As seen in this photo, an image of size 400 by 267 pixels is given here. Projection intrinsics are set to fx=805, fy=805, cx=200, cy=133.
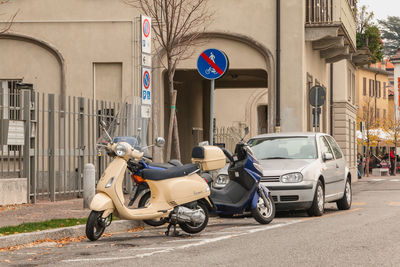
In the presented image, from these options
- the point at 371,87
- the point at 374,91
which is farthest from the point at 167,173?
the point at 374,91

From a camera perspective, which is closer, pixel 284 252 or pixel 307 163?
pixel 284 252

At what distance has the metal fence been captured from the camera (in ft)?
51.0

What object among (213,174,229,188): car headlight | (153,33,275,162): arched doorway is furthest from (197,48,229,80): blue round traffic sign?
(153,33,275,162): arched doorway

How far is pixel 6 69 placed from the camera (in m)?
23.9

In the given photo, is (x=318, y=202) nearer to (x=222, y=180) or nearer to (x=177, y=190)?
(x=222, y=180)

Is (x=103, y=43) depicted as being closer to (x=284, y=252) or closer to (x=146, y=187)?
(x=146, y=187)

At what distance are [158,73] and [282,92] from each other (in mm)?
3707

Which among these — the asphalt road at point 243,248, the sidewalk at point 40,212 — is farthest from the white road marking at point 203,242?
the sidewalk at point 40,212

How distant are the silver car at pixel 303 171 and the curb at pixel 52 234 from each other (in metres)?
2.99

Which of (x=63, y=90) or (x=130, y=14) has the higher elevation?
(x=130, y=14)

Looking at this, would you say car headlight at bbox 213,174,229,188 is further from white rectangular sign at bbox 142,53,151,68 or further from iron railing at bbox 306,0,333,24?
iron railing at bbox 306,0,333,24

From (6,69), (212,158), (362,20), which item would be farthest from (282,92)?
(362,20)

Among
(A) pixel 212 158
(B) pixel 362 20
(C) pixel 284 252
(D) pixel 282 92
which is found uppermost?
(B) pixel 362 20

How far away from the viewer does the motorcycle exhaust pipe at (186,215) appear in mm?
10492
